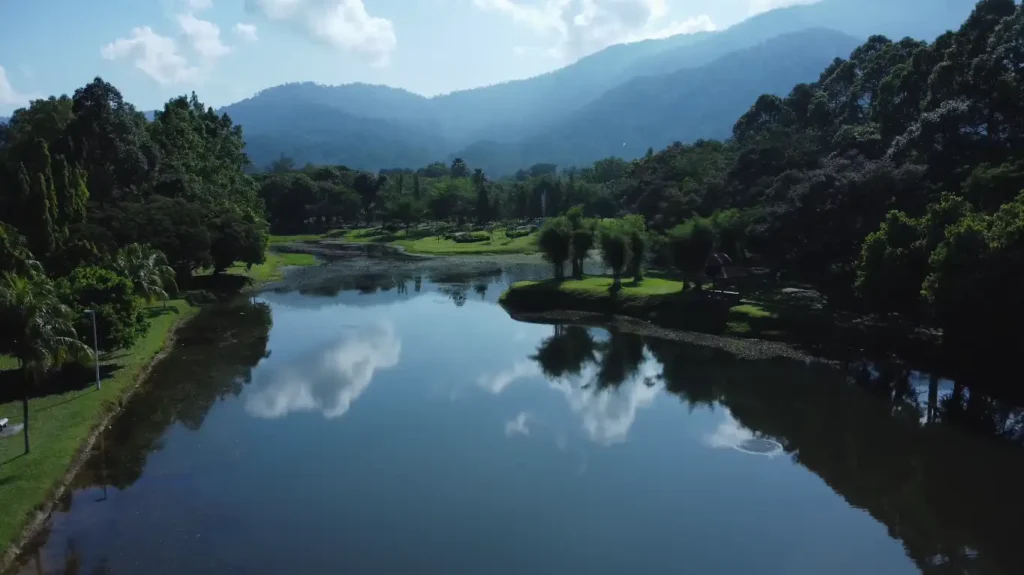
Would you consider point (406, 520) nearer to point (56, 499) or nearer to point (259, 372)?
point (56, 499)

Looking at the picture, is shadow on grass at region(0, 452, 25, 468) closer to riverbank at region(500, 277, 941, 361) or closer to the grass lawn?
riverbank at region(500, 277, 941, 361)

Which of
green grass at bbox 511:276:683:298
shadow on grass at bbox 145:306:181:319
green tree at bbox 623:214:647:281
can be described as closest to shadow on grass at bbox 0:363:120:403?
shadow on grass at bbox 145:306:181:319

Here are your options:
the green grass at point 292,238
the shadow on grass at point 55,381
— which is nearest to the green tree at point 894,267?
the shadow on grass at point 55,381

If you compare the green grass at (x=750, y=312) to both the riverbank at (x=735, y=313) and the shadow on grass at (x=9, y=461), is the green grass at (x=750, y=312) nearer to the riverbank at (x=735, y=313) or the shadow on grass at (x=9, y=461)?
the riverbank at (x=735, y=313)

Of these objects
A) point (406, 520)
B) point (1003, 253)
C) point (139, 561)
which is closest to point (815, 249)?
point (1003, 253)

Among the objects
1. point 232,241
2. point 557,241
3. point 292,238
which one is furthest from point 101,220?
point 292,238

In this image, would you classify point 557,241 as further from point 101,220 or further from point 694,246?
point 101,220
